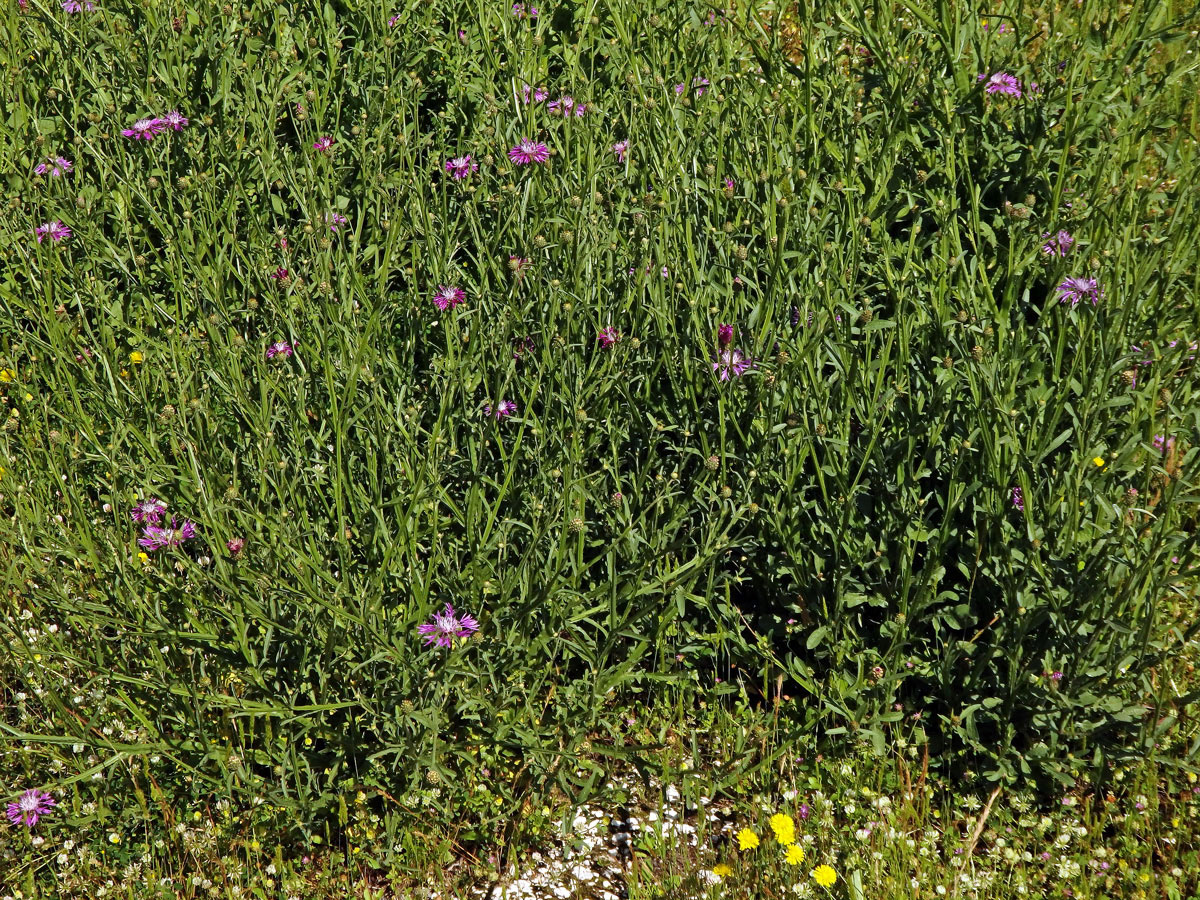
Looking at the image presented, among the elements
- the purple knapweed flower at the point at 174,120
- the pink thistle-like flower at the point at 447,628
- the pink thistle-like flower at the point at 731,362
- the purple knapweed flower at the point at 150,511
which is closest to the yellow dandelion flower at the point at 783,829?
the pink thistle-like flower at the point at 447,628

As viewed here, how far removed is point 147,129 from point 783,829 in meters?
2.54

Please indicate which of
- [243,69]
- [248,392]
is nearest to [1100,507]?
[248,392]

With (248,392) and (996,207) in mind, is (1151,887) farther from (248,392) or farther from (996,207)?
(248,392)

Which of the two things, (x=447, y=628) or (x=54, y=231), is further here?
(x=54, y=231)

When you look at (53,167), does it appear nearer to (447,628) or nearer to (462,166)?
(462,166)

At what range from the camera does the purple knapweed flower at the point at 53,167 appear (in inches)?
115

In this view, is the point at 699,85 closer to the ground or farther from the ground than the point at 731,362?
farther from the ground

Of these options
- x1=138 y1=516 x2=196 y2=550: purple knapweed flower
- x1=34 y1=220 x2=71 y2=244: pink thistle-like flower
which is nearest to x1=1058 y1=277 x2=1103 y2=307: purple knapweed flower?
x1=138 y1=516 x2=196 y2=550: purple knapweed flower

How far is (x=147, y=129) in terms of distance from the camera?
3.15m

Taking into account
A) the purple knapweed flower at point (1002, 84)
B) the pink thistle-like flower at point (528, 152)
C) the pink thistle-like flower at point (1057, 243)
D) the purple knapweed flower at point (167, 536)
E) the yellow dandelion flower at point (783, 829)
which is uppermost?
the purple knapweed flower at point (1002, 84)

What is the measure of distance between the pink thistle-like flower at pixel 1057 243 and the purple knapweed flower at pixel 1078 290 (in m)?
0.07

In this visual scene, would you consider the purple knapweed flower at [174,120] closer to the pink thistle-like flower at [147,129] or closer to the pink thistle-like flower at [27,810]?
the pink thistle-like flower at [147,129]

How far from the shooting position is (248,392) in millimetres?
2471

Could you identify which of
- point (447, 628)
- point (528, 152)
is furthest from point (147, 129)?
point (447, 628)
